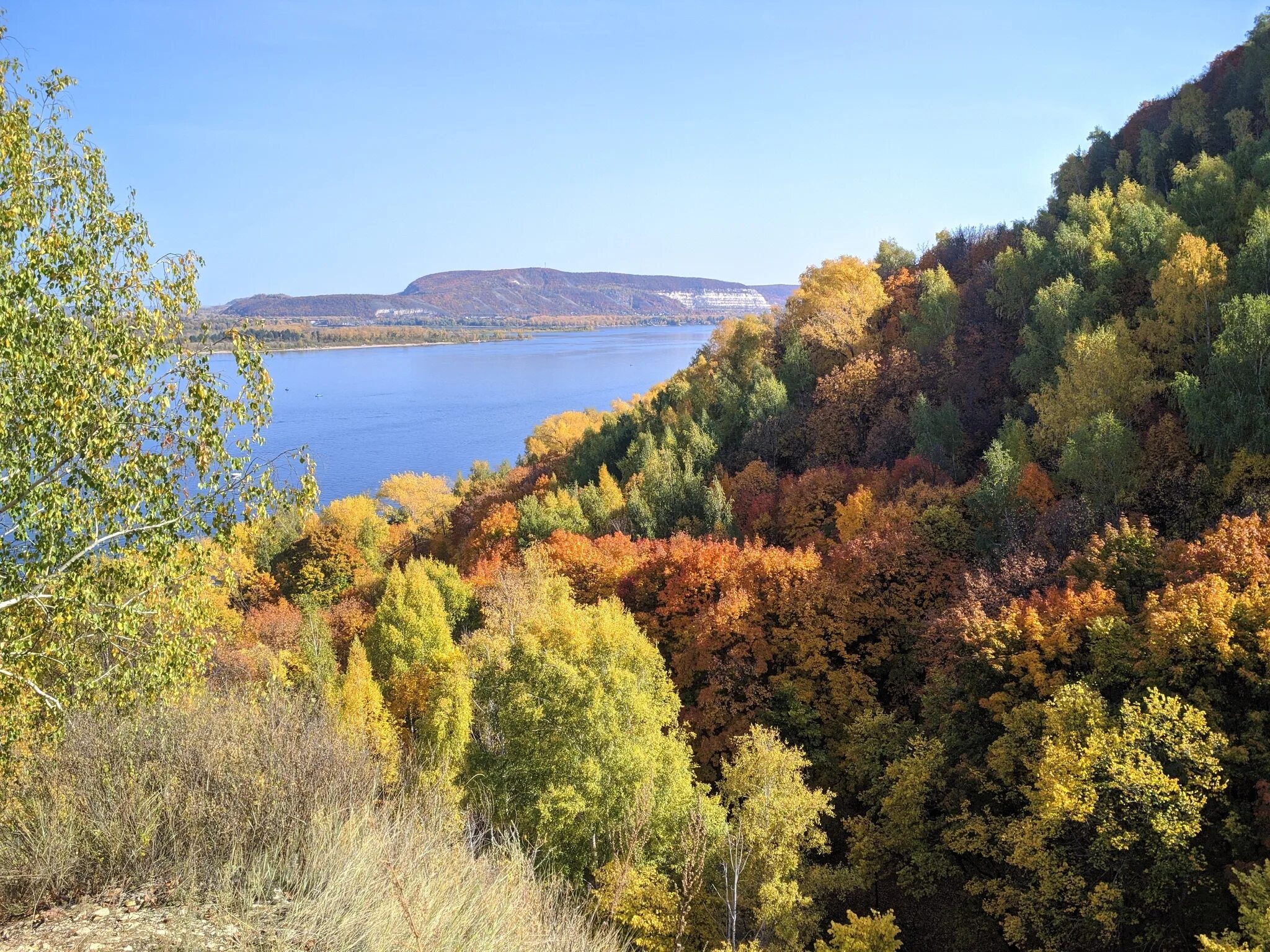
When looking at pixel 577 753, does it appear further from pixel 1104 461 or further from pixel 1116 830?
pixel 1104 461

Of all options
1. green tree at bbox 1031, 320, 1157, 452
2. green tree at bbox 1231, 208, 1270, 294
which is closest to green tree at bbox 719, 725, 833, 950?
green tree at bbox 1031, 320, 1157, 452

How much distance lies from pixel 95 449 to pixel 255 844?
14.0 ft

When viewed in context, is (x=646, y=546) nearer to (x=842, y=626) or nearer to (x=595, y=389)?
(x=842, y=626)

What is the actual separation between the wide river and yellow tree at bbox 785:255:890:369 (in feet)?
104

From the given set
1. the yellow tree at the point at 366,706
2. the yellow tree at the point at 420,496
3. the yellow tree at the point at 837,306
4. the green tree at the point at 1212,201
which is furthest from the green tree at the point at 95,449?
the yellow tree at the point at 420,496

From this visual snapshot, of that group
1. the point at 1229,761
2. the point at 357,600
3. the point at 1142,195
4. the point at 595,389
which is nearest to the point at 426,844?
the point at 1229,761

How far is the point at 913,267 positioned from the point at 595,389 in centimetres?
9158

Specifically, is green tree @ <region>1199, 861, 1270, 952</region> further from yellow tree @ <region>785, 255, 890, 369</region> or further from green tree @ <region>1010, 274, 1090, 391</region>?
yellow tree @ <region>785, 255, 890, 369</region>

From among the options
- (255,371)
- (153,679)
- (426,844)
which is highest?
(255,371)

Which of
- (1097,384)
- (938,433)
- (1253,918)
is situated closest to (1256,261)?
(1097,384)

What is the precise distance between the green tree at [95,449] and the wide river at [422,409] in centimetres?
4773

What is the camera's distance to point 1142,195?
1742 inches

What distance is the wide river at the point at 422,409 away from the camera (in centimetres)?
9306

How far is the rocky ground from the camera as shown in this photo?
7.38 metres
